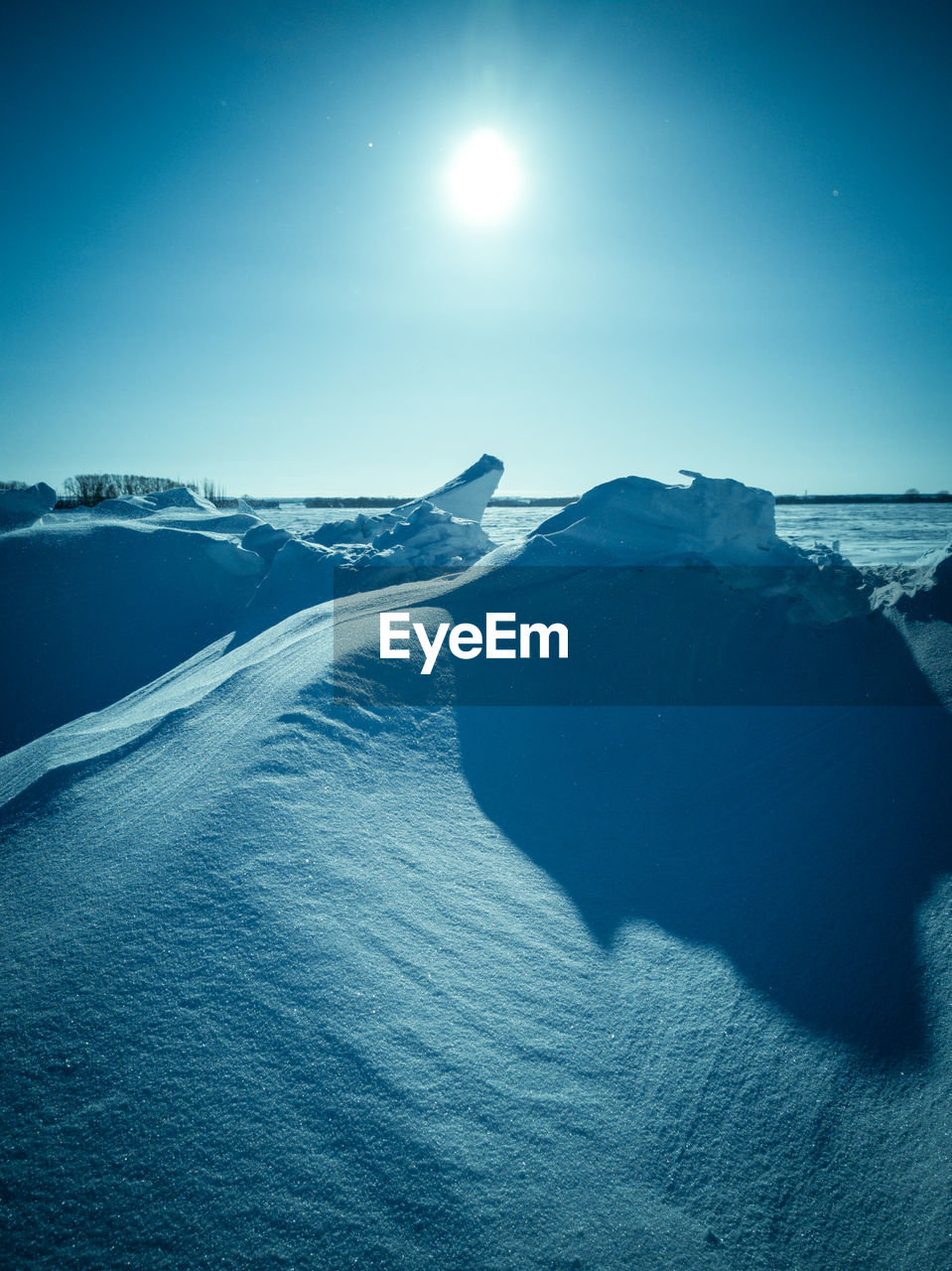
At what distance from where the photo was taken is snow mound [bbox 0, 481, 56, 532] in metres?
7.29

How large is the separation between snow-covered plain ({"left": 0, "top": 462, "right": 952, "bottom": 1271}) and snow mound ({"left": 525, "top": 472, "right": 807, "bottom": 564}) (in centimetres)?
170

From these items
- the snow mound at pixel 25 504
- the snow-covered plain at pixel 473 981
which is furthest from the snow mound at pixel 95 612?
the snow-covered plain at pixel 473 981

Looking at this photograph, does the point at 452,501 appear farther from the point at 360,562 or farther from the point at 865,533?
the point at 865,533

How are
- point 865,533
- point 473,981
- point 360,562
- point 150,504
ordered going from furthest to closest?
point 865,533 → point 150,504 → point 360,562 → point 473,981

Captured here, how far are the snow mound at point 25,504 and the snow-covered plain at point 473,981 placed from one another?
5489 millimetres

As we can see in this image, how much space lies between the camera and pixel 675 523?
17.3ft

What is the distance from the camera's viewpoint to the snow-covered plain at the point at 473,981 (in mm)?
1243

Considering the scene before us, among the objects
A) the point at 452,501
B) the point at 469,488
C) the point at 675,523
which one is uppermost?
the point at 469,488

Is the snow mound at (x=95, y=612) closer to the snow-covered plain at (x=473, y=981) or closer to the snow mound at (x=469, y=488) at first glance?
the snow-covered plain at (x=473, y=981)

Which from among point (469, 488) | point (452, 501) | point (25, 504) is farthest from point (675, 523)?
point (25, 504)

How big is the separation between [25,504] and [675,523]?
865cm

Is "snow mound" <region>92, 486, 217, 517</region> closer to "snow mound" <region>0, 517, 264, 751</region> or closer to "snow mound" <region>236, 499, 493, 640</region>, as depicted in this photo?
"snow mound" <region>0, 517, 264, 751</region>

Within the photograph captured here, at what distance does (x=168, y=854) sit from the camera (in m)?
1.94

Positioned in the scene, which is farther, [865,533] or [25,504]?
[865,533]
